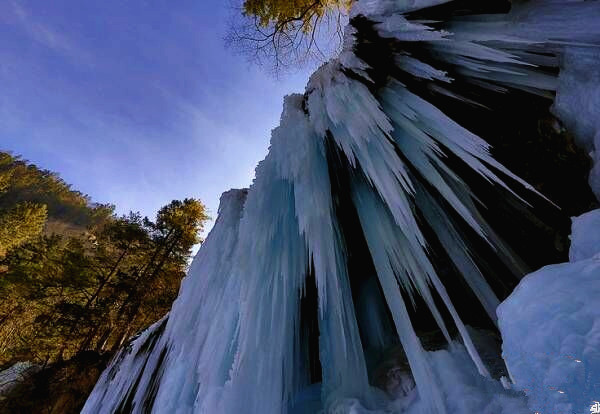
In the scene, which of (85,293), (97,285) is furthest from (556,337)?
(85,293)

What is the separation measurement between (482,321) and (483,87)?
1571mm

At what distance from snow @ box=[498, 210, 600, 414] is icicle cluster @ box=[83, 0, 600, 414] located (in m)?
0.57

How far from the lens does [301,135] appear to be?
2.42 metres

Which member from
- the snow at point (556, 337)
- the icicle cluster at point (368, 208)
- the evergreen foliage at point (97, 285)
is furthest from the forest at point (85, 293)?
the snow at point (556, 337)

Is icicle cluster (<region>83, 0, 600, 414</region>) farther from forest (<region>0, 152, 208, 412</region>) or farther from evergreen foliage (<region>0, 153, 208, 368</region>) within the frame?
evergreen foliage (<region>0, 153, 208, 368</region>)

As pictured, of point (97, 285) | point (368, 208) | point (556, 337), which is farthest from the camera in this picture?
point (97, 285)

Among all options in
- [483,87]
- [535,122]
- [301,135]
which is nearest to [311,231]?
[301,135]

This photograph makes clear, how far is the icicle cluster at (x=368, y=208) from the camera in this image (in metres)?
1.82

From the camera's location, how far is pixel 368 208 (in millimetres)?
2322

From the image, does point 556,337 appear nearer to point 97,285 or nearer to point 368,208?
point 368,208

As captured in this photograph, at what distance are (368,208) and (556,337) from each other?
4.73ft

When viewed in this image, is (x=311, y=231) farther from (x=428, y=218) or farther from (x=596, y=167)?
(x=596, y=167)

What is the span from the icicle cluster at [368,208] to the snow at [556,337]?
1.87ft

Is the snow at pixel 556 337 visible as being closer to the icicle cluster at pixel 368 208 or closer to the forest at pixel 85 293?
the icicle cluster at pixel 368 208
